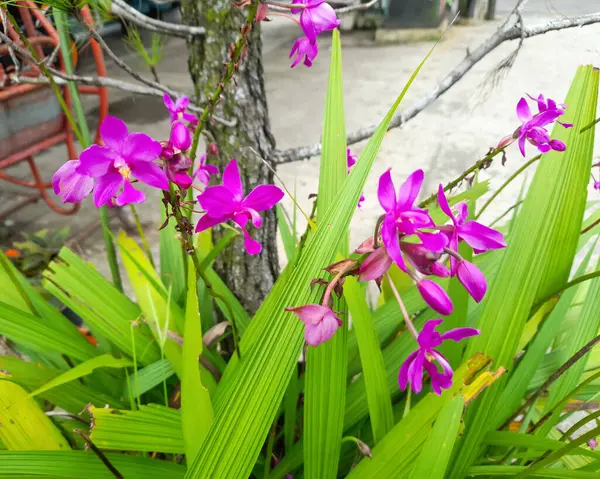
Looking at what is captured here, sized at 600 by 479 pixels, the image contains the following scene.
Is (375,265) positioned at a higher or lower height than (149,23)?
lower

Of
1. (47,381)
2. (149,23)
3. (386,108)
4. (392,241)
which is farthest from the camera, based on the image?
(386,108)

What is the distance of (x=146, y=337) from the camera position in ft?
2.74

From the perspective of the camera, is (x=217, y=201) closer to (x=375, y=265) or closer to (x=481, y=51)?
(x=375, y=265)

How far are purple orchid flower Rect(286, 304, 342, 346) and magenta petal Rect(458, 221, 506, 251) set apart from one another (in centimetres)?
11

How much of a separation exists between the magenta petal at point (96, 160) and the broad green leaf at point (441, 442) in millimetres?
321

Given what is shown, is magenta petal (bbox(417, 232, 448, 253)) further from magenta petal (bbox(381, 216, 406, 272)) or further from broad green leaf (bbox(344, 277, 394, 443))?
broad green leaf (bbox(344, 277, 394, 443))

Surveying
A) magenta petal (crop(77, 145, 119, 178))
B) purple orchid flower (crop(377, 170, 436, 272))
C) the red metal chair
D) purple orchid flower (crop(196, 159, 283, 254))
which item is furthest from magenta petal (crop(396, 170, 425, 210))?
the red metal chair

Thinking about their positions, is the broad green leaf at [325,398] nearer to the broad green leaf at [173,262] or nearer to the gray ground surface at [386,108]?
the broad green leaf at [173,262]

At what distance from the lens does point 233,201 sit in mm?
423

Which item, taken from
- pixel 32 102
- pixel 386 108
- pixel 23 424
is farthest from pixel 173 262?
pixel 386 108

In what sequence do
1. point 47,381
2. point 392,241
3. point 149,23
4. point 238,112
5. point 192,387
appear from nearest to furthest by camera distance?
point 392,241 → point 192,387 → point 47,381 → point 149,23 → point 238,112

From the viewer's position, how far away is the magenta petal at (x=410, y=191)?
350mm

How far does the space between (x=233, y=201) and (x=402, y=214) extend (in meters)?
0.15

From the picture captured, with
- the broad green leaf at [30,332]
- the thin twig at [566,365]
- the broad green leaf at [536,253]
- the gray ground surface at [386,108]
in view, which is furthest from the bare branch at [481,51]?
the broad green leaf at [30,332]
